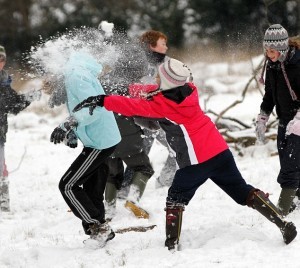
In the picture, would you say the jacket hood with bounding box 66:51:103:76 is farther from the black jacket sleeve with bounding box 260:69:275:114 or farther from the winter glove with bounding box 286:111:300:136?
the winter glove with bounding box 286:111:300:136

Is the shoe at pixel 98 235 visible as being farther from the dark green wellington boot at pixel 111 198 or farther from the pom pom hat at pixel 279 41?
the pom pom hat at pixel 279 41

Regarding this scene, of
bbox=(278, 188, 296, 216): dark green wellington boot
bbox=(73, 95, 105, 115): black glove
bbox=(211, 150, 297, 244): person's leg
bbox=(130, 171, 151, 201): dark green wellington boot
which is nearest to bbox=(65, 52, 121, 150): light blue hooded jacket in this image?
bbox=(73, 95, 105, 115): black glove

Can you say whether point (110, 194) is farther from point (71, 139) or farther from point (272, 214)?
point (272, 214)

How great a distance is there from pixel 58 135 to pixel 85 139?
330 millimetres

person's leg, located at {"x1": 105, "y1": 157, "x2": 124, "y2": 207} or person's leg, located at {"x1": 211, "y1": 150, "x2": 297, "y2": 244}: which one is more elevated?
person's leg, located at {"x1": 211, "y1": 150, "x2": 297, "y2": 244}

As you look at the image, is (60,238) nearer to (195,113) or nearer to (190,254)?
(190,254)

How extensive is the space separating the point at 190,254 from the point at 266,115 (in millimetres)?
1835

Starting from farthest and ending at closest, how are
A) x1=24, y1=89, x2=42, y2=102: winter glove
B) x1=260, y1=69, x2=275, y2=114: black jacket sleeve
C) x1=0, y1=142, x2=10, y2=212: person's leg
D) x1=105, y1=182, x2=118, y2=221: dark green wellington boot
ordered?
x1=0, y1=142, x2=10, y2=212: person's leg < x1=24, y1=89, x2=42, y2=102: winter glove < x1=105, y1=182, x2=118, y2=221: dark green wellington boot < x1=260, y1=69, x2=275, y2=114: black jacket sleeve

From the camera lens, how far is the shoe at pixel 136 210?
591cm

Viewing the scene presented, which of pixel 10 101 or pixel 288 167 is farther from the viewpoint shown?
pixel 10 101

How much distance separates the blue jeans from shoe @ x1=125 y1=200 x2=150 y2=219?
1.41 meters

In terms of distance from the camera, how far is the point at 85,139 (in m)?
4.82

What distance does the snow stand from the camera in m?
4.25

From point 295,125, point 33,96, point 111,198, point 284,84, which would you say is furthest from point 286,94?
point 33,96
